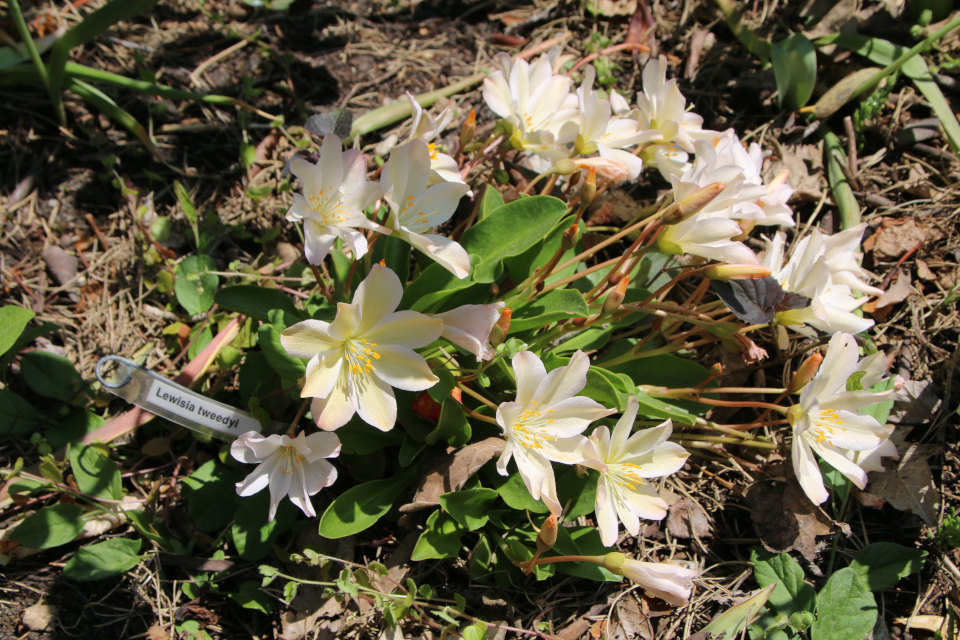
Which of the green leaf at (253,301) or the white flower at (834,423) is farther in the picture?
the green leaf at (253,301)

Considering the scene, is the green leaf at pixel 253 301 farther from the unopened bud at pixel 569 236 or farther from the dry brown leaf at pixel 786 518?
the dry brown leaf at pixel 786 518

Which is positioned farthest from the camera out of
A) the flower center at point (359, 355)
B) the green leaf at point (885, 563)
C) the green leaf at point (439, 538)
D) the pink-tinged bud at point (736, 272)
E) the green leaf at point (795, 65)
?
the green leaf at point (795, 65)

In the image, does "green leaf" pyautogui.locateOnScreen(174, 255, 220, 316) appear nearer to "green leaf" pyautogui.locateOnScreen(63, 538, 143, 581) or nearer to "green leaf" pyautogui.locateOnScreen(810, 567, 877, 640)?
"green leaf" pyautogui.locateOnScreen(63, 538, 143, 581)

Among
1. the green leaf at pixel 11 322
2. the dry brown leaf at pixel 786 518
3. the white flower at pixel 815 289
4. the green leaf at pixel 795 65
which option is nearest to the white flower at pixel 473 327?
the white flower at pixel 815 289

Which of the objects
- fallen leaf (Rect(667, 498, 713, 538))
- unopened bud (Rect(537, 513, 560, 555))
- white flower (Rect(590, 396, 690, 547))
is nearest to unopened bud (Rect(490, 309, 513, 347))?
white flower (Rect(590, 396, 690, 547))

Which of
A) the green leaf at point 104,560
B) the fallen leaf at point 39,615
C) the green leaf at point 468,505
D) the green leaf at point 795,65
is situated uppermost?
the green leaf at point 795,65

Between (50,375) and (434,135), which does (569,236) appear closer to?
(434,135)

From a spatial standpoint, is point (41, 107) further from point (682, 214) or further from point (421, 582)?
point (682, 214)
